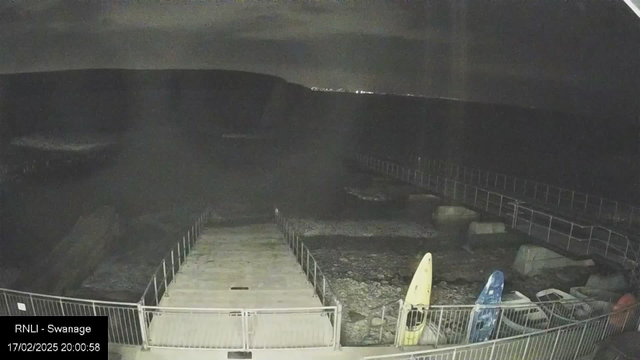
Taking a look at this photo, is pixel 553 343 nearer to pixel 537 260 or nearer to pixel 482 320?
pixel 482 320

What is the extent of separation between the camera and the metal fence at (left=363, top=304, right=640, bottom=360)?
2344mm

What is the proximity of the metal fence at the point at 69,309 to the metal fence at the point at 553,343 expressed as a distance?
5.10ft

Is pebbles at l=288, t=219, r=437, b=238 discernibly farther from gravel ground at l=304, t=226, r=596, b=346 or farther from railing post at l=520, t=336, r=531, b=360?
railing post at l=520, t=336, r=531, b=360

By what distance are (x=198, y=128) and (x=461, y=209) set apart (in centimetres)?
776

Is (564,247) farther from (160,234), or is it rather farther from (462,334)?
(160,234)

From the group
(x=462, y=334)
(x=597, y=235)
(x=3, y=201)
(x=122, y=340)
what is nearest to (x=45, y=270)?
(x=3, y=201)

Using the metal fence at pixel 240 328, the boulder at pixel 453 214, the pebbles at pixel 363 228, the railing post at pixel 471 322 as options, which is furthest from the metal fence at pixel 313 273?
the boulder at pixel 453 214

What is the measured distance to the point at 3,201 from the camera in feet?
13.1

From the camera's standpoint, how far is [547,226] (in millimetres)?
5320

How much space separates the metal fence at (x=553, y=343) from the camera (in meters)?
2.34

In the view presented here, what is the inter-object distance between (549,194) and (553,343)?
15.2 ft

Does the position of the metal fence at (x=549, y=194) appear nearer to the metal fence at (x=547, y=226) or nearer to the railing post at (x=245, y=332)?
the metal fence at (x=547, y=226)

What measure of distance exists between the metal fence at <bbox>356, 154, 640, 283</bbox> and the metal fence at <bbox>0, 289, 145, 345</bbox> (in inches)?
143

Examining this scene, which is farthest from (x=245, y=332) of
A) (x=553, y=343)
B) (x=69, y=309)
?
(x=553, y=343)
